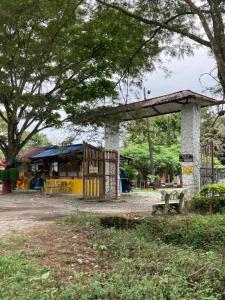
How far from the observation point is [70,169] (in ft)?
95.8

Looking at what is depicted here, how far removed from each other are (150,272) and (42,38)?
54.1 feet

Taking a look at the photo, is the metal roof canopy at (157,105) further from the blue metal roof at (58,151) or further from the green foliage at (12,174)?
the green foliage at (12,174)

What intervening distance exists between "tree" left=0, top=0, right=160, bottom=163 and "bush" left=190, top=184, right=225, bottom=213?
5.56 meters

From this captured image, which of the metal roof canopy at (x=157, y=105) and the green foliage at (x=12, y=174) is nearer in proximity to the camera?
the metal roof canopy at (x=157, y=105)

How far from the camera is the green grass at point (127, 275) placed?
571cm

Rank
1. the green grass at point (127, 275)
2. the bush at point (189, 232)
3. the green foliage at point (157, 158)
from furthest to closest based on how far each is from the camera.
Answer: the green foliage at point (157, 158)
the bush at point (189, 232)
the green grass at point (127, 275)

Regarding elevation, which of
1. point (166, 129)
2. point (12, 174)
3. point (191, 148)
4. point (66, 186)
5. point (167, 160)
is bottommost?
point (66, 186)

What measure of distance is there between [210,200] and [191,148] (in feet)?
11.4

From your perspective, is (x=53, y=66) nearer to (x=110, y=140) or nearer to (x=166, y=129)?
(x=110, y=140)

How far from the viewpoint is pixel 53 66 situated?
23078 mm

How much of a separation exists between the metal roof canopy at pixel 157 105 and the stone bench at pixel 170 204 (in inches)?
161

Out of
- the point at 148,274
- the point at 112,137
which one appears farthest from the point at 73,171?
the point at 148,274

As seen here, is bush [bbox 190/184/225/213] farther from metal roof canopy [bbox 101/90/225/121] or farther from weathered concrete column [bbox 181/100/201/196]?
metal roof canopy [bbox 101/90/225/121]

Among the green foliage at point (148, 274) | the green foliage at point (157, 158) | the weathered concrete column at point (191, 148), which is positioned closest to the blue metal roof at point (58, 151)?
the weathered concrete column at point (191, 148)
